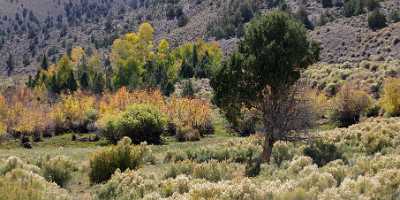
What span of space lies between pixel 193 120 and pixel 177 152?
82.3 ft

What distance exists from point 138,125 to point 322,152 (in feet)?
92.3

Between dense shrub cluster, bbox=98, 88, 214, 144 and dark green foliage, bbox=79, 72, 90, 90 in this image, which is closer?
dense shrub cluster, bbox=98, 88, 214, 144

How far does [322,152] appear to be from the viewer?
21.9 meters

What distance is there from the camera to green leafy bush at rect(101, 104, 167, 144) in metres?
47.8

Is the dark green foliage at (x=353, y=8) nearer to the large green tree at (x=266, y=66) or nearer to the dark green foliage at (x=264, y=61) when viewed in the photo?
the large green tree at (x=266, y=66)

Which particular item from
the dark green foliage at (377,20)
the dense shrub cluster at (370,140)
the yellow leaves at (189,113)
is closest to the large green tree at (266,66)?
the dense shrub cluster at (370,140)

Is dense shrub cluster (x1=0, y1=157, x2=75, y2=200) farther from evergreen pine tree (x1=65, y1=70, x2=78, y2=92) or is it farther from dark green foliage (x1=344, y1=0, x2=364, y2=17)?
dark green foliage (x1=344, y1=0, x2=364, y2=17)

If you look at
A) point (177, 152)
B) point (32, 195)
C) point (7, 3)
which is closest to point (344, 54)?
point (177, 152)

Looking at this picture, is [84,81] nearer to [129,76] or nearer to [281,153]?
[129,76]

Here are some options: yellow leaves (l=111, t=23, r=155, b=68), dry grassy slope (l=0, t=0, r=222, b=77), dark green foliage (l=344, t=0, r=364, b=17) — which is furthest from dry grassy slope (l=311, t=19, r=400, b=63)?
dry grassy slope (l=0, t=0, r=222, b=77)

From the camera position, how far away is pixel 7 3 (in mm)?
185625

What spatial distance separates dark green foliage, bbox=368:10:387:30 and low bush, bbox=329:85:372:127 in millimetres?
32131

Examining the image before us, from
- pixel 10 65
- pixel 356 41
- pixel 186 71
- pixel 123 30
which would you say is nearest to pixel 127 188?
pixel 356 41

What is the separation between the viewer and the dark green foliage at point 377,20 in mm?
77812
